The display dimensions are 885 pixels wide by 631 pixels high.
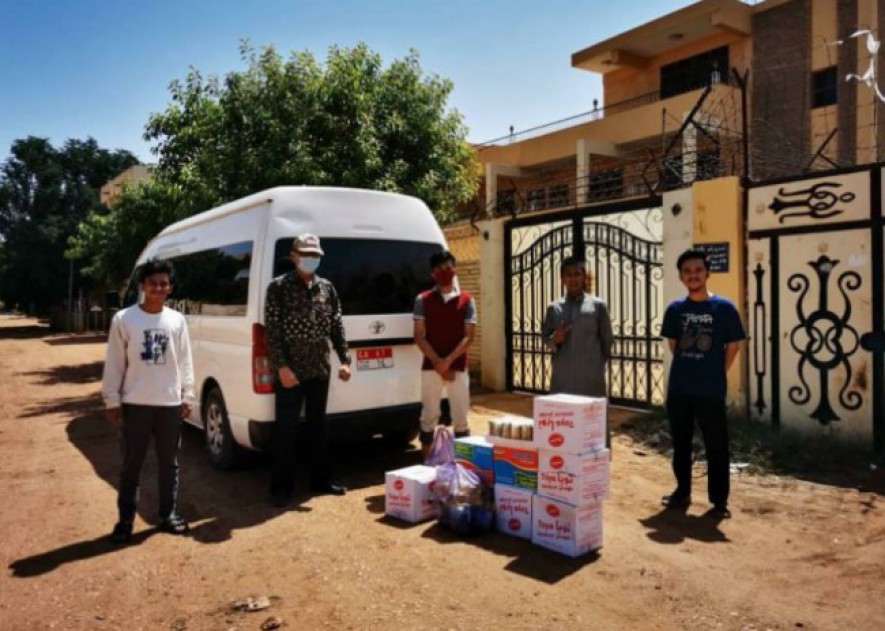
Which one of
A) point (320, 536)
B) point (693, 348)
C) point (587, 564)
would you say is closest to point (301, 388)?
point (320, 536)

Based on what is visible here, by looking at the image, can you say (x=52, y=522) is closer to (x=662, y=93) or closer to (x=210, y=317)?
(x=210, y=317)

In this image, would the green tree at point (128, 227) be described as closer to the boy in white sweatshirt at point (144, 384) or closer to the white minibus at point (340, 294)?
the white minibus at point (340, 294)

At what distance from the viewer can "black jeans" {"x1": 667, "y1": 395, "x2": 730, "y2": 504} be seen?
4.92m

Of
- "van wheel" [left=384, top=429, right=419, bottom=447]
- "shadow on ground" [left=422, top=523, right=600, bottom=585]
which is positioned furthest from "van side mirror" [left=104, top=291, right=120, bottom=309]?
"shadow on ground" [left=422, top=523, right=600, bottom=585]

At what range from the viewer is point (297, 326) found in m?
5.18

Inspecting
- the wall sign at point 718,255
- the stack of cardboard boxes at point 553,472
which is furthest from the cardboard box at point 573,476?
the wall sign at point 718,255

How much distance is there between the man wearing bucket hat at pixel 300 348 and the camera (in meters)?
5.16

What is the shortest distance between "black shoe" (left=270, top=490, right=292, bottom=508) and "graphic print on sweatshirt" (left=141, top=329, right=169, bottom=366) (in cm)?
134

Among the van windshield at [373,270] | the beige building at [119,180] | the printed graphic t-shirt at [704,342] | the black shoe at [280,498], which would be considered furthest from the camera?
the beige building at [119,180]

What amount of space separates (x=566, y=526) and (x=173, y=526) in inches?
102

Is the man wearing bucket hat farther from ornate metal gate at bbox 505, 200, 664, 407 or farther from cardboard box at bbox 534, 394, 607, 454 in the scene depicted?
ornate metal gate at bbox 505, 200, 664, 407

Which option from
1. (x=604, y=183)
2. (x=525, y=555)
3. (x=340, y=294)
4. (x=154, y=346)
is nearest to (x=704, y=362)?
(x=525, y=555)

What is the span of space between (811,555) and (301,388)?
11.5 feet

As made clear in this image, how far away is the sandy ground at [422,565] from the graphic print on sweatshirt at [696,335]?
3.77 feet
